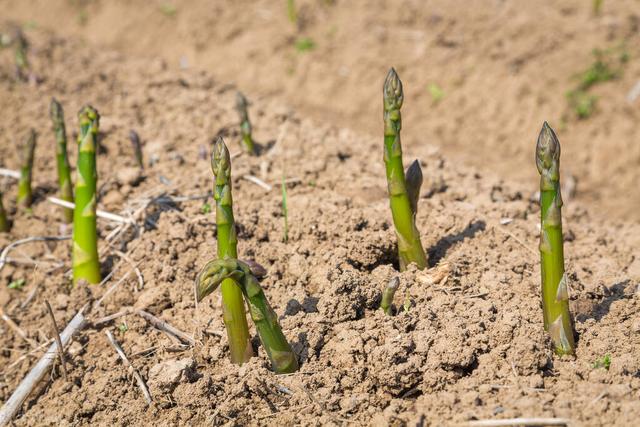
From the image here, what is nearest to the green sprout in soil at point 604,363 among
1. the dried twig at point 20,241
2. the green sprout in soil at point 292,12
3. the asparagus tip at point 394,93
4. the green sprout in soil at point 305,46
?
the asparagus tip at point 394,93

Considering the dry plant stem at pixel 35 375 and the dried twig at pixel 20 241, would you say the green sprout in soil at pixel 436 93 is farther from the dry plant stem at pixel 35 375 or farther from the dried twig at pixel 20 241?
the dry plant stem at pixel 35 375

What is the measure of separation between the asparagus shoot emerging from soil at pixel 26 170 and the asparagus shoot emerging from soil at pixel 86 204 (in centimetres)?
96

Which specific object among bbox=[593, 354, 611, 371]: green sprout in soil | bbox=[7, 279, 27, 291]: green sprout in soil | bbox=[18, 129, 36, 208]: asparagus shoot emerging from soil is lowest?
bbox=[593, 354, 611, 371]: green sprout in soil

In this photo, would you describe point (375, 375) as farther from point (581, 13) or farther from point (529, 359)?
point (581, 13)

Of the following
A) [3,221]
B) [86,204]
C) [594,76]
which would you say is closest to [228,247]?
[86,204]

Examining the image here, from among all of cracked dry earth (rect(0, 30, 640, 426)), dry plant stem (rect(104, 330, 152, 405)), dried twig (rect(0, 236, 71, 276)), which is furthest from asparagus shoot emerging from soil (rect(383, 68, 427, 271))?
dried twig (rect(0, 236, 71, 276))

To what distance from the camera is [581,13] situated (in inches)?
293

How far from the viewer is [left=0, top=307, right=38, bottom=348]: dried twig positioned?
345 centimetres

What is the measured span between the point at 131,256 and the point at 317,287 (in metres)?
1.13

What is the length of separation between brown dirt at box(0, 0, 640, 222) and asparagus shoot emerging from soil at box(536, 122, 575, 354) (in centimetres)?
307

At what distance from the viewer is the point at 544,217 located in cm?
270

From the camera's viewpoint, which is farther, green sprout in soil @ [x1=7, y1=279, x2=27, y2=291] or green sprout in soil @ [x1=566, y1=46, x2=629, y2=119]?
green sprout in soil @ [x1=566, y1=46, x2=629, y2=119]

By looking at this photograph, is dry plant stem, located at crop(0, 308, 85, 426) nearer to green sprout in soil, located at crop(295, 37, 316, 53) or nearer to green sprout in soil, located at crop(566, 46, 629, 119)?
green sprout in soil, located at crop(295, 37, 316, 53)

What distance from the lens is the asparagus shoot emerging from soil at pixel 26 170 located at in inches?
169
